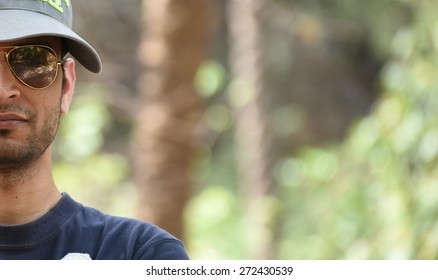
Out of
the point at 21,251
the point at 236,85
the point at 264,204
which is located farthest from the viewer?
the point at 236,85

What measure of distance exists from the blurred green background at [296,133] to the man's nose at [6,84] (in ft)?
8.38

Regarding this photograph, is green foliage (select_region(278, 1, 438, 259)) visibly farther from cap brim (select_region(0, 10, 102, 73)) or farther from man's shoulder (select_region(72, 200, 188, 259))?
cap brim (select_region(0, 10, 102, 73))

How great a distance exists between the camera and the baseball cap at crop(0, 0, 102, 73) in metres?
1.51

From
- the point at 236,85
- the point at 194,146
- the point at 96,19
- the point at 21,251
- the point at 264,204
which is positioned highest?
the point at 96,19

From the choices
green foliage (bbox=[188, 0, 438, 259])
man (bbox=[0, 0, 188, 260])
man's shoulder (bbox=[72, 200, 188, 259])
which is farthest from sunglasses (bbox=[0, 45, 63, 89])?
green foliage (bbox=[188, 0, 438, 259])

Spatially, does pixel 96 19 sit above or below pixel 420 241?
above

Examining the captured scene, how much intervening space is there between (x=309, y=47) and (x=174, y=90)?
4846 millimetres

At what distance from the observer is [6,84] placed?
1540mm

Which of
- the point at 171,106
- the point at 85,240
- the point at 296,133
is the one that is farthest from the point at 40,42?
the point at 296,133

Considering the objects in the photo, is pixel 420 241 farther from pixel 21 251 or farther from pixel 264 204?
pixel 21 251

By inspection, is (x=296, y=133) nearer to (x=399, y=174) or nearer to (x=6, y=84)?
(x=399, y=174)

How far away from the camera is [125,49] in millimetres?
8336

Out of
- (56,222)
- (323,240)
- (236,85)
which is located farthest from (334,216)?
(56,222)

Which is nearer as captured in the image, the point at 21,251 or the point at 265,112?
the point at 21,251
